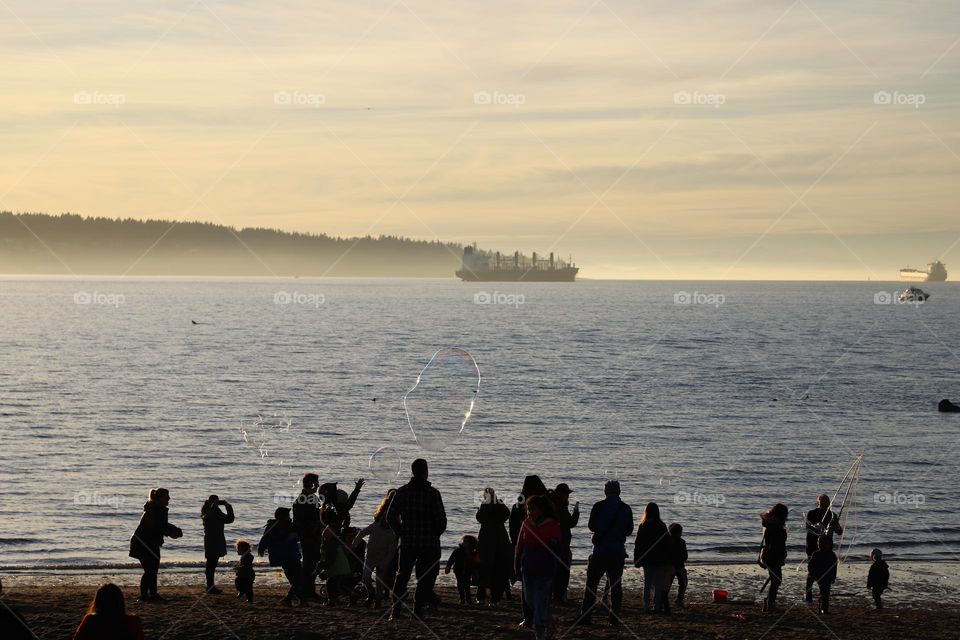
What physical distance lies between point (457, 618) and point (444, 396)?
31.2 ft

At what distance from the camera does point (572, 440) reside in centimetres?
5191

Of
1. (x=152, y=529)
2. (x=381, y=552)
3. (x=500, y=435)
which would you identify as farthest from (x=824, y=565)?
(x=500, y=435)

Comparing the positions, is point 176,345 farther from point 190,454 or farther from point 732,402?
point 190,454

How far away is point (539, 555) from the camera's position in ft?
42.3

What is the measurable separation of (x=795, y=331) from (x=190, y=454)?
13880 centimetres

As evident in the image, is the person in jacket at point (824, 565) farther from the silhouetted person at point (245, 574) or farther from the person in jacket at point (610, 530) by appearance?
the silhouetted person at point (245, 574)

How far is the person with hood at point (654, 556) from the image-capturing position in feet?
51.6

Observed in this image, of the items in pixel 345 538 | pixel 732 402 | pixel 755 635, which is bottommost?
pixel 755 635

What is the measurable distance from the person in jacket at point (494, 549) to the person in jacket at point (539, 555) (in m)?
2.90

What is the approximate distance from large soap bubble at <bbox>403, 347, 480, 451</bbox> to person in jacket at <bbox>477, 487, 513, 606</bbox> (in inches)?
225

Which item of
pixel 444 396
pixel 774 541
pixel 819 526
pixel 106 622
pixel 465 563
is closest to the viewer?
pixel 106 622

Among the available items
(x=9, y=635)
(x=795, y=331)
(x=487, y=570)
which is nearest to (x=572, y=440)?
(x=487, y=570)

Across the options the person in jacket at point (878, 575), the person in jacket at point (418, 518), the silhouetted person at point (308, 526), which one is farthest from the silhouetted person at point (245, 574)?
the person in jacket at point (878, 575)

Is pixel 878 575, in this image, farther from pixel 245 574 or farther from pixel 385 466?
pixel 245 574
